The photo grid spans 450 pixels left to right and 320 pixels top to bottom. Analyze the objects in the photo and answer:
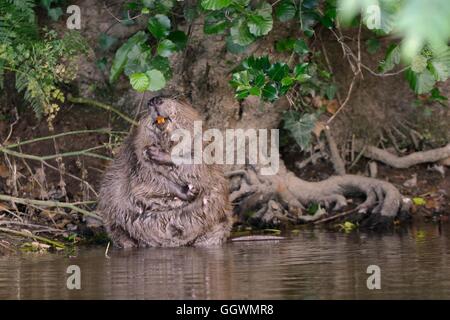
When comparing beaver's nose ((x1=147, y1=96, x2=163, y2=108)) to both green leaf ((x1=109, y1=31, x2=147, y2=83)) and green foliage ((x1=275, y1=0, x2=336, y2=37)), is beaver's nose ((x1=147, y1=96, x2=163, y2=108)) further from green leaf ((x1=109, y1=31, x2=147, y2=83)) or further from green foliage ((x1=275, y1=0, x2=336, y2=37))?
green foliage ((x1=275, y1=0, x2=336, y2=37))

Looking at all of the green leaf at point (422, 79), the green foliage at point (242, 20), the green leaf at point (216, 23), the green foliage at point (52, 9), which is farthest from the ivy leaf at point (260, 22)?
the green foliage at point (52, 9)

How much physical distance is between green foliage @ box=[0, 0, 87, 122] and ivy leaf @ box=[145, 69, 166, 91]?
71cm

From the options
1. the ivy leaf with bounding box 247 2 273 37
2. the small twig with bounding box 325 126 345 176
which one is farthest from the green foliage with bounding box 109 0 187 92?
the small twig with bounding box 325 126 345 176

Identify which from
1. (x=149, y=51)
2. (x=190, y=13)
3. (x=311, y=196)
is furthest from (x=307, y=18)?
(x=311, y=196)

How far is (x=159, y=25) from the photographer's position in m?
5.25

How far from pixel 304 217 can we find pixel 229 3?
1.96 metres

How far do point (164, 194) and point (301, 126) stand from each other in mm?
1525

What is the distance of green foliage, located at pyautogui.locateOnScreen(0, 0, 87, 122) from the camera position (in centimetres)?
563

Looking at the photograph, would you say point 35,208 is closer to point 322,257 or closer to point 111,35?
point 111,35

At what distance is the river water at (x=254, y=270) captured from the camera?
10.9 ft

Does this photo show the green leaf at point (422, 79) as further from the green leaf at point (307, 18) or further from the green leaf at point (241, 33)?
the green leaf at point (241, 33)
